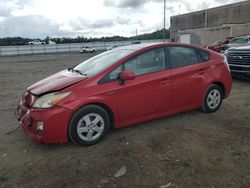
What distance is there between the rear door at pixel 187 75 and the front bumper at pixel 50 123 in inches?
83.0

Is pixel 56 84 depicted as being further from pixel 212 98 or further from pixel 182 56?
pixel 212 98

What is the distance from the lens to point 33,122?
3.38m

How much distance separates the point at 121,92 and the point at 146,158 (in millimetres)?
1136

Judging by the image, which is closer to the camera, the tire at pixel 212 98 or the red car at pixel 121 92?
the red car at pixel 121 92

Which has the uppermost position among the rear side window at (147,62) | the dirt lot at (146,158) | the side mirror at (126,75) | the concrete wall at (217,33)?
the concrete wall at (217,33)

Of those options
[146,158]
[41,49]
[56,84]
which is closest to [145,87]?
[146,158]

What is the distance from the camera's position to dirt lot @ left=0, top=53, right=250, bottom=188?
2.77 m

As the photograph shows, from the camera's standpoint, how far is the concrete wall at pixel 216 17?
141 ft

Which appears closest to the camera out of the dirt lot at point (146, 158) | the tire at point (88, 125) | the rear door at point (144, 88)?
the dirt lot at point (146, 158)

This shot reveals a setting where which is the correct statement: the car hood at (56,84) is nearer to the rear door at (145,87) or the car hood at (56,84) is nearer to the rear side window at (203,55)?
the rear door at (145,87)

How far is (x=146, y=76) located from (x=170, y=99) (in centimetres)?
70

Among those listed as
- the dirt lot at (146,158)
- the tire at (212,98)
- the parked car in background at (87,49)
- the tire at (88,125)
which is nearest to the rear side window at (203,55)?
the tire at (212,98)

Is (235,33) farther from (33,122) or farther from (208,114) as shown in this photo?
(33,122)

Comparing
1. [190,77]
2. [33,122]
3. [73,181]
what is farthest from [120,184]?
[190,77]
